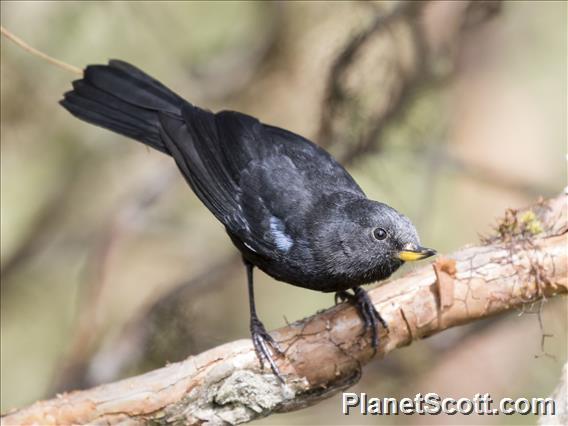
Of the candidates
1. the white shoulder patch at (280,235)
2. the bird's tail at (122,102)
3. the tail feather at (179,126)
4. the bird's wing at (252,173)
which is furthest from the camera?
the bird's tail at (122,102)

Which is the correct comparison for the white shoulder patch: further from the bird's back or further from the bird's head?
the bird's head

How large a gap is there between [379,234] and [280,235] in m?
0.56

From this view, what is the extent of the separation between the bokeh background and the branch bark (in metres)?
1.80

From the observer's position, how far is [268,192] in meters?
4.37

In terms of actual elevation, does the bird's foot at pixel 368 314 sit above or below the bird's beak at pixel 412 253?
below

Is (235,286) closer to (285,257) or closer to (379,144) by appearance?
(379,144)

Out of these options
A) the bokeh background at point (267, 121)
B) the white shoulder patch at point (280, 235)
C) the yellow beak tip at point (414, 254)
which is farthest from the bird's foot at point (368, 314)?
the bokeh background at point (267, 121)

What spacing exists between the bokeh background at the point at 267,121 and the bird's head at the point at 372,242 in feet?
6.02

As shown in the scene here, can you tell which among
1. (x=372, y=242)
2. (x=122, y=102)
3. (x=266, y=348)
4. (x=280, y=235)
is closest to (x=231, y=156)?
(x=280, y=235)

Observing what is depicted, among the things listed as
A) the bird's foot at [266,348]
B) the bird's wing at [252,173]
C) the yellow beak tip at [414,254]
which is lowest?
the bird's foot at [266,348]

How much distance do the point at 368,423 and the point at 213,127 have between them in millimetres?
3001

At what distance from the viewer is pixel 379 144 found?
5898 mm

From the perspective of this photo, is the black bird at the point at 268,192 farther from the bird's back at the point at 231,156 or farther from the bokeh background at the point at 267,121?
the bokeh background at the point at 267,121

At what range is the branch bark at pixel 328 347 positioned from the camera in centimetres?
367
